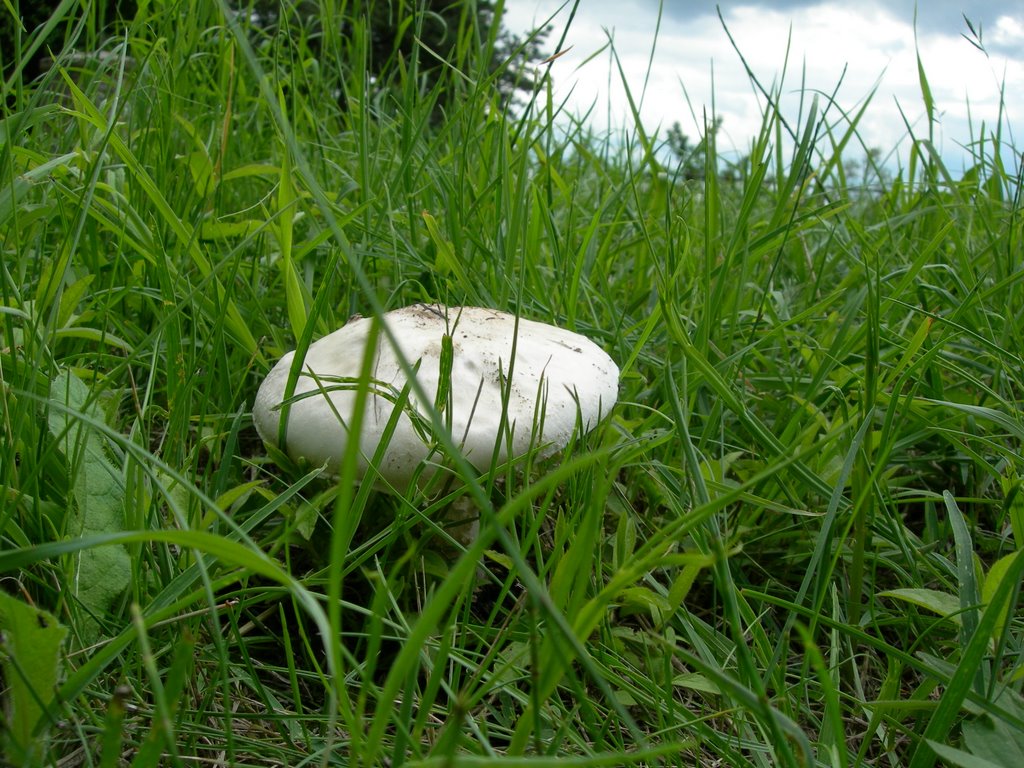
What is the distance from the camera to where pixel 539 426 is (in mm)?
1143

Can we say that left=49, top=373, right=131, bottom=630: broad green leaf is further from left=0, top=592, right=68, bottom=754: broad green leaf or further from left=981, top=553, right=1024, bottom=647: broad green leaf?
left=981, top=553, right=1024, bottom=647: broad green leaf

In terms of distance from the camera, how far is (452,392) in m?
1.14

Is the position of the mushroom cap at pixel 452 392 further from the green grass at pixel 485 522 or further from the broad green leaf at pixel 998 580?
the broad green leaf at pixel 998 580

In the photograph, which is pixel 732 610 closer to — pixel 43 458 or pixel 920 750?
pixel 920 750

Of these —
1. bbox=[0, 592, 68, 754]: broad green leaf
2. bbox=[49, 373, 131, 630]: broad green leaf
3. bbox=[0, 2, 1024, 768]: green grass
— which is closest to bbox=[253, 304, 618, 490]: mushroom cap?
bbox=[0, 2, 1024, 768]: green grass

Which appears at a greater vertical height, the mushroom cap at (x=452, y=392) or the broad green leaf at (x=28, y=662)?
the mushroom cap at (x=452, y=392)

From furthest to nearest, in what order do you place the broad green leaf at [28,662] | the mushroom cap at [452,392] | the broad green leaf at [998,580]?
the mushroom cap at [452,392], the broad green leaf at [998,580], the broad green leaf at [28,662]

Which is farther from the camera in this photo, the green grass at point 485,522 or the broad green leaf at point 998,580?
the broad green leaf at point 998,580

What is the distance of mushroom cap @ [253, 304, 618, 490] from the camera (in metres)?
1.10

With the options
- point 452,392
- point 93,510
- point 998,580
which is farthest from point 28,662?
point 998,580

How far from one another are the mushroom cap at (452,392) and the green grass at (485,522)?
72 millimetres

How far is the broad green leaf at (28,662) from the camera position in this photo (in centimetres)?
65

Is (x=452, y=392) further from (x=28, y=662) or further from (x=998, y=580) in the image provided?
(x=998, y=580)

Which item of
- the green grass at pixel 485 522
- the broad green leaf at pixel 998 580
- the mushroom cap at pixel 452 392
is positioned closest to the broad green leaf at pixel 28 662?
the green grass at pixel 485 522
